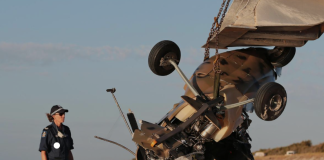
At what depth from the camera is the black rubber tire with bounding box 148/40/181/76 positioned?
15.1 metres

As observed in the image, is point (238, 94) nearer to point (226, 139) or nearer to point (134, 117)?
point (226, 139)

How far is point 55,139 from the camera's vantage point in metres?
10.1

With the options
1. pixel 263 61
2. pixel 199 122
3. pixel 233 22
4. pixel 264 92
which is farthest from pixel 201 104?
pixel 263 61

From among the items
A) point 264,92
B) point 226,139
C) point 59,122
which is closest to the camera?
point 59,122

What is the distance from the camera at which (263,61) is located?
1598 cm

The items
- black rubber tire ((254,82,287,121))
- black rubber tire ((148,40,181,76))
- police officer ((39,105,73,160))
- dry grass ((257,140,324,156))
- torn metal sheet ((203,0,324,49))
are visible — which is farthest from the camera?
dry grass ((257,140,324,156))

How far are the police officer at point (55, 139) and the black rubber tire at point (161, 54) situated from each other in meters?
5.39

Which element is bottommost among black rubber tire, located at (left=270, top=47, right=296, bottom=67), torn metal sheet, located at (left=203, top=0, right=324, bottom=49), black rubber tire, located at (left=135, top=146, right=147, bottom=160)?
black rubber tire, located at (left=135, top=146, right=147, bottom=160)

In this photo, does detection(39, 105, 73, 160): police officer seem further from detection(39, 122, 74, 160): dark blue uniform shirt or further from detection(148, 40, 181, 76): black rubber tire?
detection(148, 40, 181, 76): black rubber tire

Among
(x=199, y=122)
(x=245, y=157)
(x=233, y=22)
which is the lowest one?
(x=245, y=157)

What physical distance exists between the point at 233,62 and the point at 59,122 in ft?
21.5

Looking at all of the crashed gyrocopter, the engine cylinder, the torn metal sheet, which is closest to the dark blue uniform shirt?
the crashed gyrocopter

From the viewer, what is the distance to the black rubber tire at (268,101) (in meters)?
12.8

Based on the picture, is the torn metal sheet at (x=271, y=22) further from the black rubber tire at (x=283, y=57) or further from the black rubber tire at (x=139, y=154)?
the black rubber tire at (x=139, y=154)
